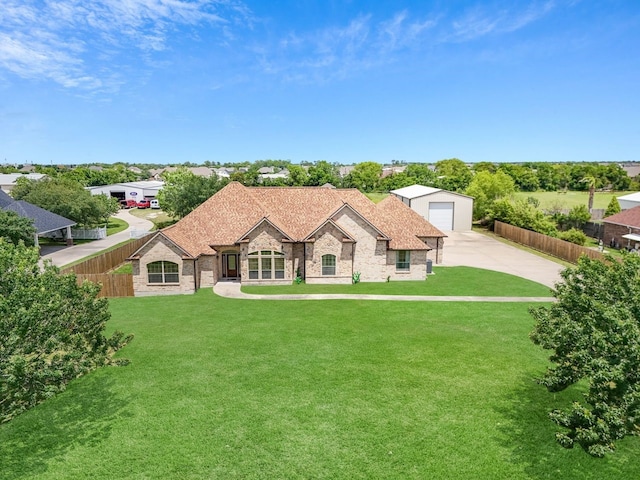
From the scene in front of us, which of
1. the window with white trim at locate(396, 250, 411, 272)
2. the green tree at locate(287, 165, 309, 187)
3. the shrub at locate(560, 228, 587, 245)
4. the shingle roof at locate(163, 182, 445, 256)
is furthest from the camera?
the green tree at locate(287, 165, 309, 187)

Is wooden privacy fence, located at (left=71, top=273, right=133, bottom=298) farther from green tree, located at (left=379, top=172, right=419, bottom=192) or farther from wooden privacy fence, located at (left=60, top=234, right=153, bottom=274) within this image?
green tree, located at (left=379, top=172, right=419, bottom=192)

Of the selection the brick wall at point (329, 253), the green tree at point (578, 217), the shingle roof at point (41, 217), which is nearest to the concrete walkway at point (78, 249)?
the shingle roof at point (41, 217)

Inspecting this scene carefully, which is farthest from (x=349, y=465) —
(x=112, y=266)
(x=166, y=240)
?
(x=112, y=266)

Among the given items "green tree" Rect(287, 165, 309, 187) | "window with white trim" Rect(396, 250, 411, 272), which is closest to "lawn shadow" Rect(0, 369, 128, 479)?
"window with white trim" Rect(396, 250, 411, 272)

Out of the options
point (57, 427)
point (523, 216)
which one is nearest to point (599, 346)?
point (57, 427)

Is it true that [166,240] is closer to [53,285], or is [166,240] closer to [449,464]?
[53,285]

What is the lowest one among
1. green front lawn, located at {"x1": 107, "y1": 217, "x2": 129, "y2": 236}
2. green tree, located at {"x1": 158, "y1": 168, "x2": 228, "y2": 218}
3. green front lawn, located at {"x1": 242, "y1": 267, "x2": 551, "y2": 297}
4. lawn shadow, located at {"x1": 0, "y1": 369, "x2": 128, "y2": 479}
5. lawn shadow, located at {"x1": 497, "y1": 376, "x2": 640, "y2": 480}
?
lawn shadow, located at {"x1": 497, "y1": 376, "x2": 640, "y2": 480}

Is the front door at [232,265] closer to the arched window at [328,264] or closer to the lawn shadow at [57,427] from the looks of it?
the arched window at [328,264]
